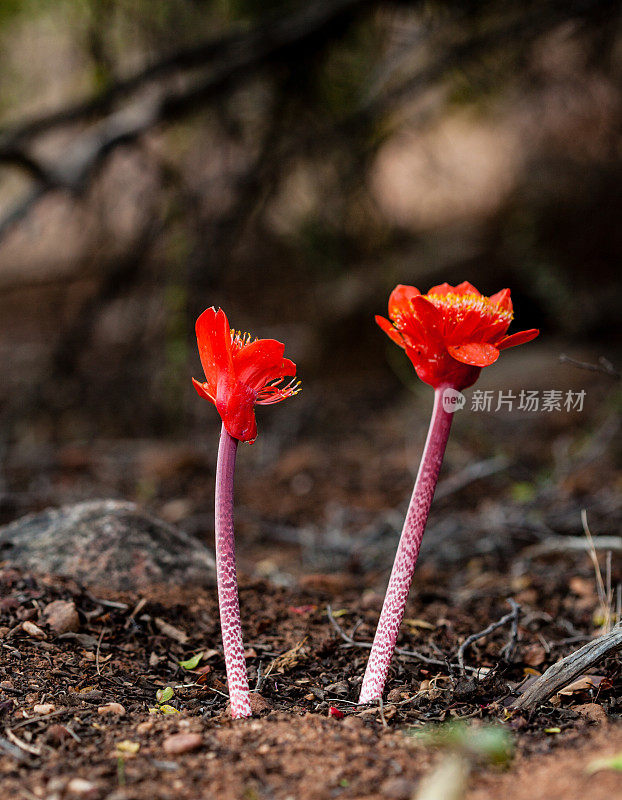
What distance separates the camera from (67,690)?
1905mm

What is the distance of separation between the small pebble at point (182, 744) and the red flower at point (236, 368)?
2.18ft

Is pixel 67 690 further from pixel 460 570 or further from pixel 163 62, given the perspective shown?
pixel 163 62

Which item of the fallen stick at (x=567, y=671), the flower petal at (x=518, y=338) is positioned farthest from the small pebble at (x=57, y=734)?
the flower petal at (x=518, y=338)

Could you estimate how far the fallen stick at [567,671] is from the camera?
73.4 inches

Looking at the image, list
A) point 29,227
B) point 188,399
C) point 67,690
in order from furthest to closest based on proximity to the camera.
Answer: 1. point 188,399
2. point 29,227
3. point 67,690

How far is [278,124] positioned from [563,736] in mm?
4144

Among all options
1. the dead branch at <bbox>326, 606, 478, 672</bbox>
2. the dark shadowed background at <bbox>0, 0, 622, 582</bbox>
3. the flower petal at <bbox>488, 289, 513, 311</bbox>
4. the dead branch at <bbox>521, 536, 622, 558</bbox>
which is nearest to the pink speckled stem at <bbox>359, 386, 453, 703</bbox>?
the flower petal at <bbox>488, 289, 513, 311</bbox>

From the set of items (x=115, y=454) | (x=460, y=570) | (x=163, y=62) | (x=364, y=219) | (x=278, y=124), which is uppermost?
(x=163, y=62)

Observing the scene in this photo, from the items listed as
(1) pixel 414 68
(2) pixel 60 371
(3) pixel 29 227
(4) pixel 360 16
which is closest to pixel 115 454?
(2) pixel 60 371

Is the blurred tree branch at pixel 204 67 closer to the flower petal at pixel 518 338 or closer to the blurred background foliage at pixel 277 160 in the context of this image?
the blurred background foliage at pixel 277 160

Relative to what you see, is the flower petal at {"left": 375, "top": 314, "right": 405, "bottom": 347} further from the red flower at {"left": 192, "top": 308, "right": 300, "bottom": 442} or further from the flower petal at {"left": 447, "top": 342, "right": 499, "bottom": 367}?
the red flower at {"left": 192, "top": 308, "right": 300, "bottom": 442}

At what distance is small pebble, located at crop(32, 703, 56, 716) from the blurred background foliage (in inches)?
114

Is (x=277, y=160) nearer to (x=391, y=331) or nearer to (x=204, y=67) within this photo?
(x=204, y=67)

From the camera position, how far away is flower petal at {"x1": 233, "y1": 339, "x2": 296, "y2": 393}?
1.70 metres
